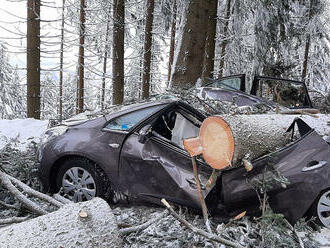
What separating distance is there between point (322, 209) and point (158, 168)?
1.83m

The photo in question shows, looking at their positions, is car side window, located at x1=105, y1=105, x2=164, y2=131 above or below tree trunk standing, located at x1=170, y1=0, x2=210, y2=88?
below

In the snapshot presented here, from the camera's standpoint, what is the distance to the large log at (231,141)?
3.56 metres

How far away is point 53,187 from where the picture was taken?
460 cm

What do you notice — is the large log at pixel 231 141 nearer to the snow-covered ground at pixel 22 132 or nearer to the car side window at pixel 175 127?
the car side window at pixel 175 127

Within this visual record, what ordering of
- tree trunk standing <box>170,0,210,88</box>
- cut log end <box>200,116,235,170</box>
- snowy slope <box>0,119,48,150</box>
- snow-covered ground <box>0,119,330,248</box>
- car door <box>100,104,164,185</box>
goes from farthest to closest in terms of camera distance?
tree trunk standing <box>170,0,210,88</box>
snowy slope <box>0,119,48,150</box>
snow-covered ground <box>0,119,330,248</box>
car door <box>100,104,164,185</box>
cut log end <box>200,116,235,170</box>

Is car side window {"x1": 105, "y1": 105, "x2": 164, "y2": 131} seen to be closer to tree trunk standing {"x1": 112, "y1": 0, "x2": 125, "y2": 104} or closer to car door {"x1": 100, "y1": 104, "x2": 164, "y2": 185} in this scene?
car door {"x1": 100, "y1": 104, "x2": 164, "y2": 185}

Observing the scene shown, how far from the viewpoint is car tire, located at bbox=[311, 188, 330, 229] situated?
11.9 ft

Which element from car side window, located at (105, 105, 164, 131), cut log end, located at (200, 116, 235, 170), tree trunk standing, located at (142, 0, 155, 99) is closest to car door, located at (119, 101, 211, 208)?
car side window, located at (105, 105, 164, 131)

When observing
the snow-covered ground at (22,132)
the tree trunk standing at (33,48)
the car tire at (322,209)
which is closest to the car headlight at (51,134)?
the snow-covered ground at (22,132)

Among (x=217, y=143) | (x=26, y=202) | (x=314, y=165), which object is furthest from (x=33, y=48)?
(x=314, y=165)

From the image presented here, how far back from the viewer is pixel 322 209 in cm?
366

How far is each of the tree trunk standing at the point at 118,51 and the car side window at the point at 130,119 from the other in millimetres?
7609

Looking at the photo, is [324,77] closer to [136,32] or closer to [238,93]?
[136,32]

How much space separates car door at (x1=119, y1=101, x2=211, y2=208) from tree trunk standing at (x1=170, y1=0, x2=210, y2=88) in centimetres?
461
